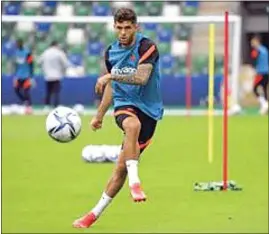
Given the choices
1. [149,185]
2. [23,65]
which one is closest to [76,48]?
[23,65]

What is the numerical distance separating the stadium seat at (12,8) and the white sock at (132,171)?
69.7ft

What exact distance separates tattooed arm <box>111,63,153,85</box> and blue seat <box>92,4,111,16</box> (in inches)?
945

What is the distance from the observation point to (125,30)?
7.00 metres

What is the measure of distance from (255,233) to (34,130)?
11.8 meters

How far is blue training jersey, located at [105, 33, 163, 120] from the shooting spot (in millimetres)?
7289

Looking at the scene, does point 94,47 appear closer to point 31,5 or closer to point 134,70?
point 31,5

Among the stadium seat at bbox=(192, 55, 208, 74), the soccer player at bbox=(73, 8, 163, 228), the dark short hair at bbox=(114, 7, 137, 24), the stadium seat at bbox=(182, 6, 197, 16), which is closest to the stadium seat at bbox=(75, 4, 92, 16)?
the stadium seat at bbox=(182, 6, 197, 16)

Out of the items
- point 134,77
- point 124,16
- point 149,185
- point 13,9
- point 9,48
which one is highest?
point 124,16

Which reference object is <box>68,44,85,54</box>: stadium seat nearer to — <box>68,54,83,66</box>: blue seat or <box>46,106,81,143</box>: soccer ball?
<box>68,54,83,66</box>: blue seat

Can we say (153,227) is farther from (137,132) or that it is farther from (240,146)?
(240,146)

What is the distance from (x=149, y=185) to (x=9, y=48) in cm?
1661

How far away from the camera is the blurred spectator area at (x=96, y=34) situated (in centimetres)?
3002

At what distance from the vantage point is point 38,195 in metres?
13.1

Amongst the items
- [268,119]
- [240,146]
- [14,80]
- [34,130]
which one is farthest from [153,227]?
[14,80]
